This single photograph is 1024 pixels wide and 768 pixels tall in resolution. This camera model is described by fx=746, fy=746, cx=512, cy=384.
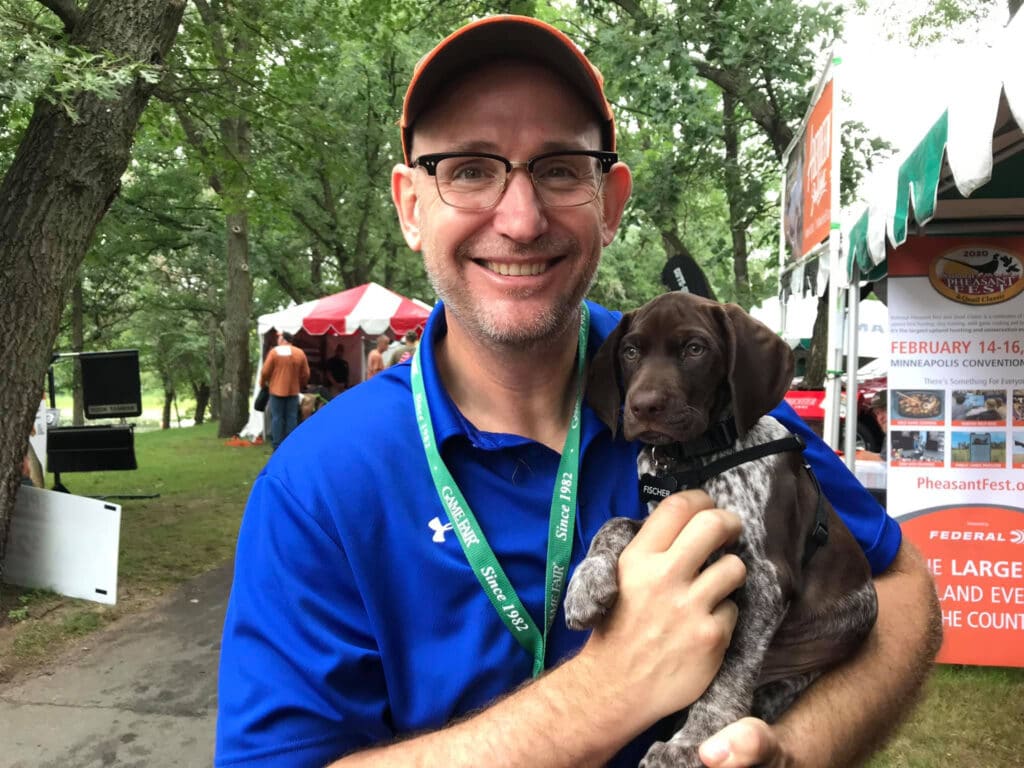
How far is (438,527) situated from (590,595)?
362mm

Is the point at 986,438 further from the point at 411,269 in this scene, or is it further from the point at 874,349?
the point at 411,269

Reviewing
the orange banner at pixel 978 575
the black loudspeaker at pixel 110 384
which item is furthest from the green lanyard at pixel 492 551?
the black loudspeaker at pixel 110 384

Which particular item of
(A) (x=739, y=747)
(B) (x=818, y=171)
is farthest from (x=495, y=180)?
(B) (x=818, y=171)

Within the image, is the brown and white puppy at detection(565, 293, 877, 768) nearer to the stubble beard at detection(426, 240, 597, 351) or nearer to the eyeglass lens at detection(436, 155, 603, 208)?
the stubble beard at detection(426, 240, 597, 351)

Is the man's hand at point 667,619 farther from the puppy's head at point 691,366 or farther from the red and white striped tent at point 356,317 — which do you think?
the red and white striped tent at point 356,317

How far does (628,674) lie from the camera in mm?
1562

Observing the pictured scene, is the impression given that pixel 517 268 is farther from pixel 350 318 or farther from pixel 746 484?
pixel 350 318

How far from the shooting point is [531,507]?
172 centimetres

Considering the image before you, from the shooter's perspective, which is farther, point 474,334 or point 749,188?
point 749,188

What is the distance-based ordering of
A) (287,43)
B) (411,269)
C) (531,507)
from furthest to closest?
(411,269) → (287,43) → (531,507)

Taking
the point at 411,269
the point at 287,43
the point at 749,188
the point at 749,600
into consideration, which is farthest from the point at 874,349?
the point at 411,269

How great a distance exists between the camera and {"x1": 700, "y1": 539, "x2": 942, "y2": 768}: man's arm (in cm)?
158

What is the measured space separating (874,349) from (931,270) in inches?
462

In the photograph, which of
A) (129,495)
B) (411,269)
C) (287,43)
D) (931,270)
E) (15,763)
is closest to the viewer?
(15,763)
